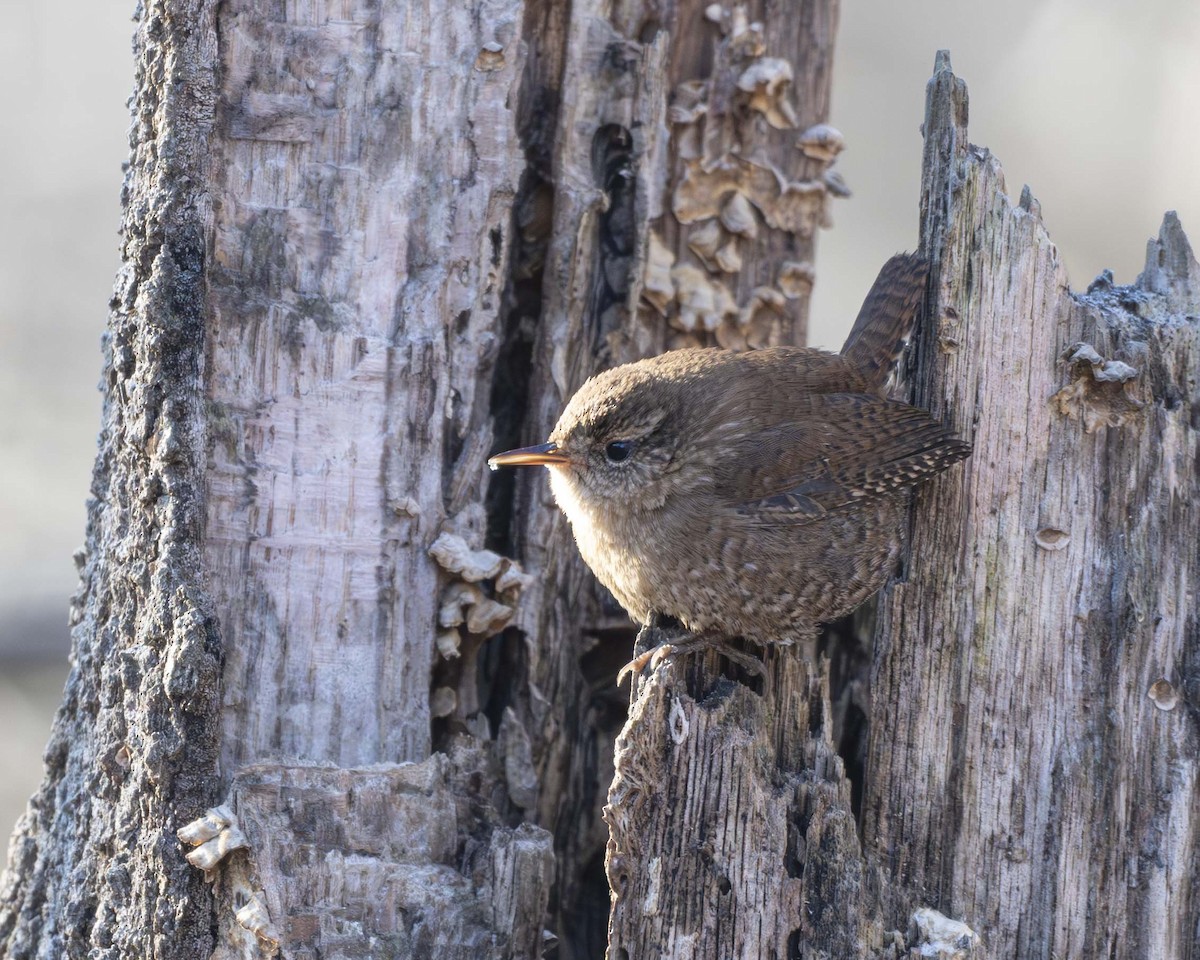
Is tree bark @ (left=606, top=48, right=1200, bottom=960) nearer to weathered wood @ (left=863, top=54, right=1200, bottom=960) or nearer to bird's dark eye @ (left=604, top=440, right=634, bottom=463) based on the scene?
weathered wood @ (left=863, top=54, right=1200, bottom=960)

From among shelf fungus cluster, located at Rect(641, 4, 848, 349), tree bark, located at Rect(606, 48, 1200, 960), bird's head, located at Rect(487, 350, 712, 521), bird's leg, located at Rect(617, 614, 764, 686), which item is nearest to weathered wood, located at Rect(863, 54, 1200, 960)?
tree bark, located at Rect(606, 48, 1200, 960)

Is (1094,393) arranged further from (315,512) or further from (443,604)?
(315,512)

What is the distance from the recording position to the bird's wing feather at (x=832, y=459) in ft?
10.6

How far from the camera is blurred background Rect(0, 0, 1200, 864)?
569 centimetres

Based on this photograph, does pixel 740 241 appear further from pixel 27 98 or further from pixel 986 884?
pixel 27 98

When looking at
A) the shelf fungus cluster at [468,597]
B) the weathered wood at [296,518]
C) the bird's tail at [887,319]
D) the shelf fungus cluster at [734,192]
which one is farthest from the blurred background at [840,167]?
the bird's tail at [887,319]

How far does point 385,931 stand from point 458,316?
1.62m

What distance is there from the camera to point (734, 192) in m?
4.21

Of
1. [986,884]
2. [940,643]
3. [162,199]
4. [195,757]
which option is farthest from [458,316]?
[986,884]

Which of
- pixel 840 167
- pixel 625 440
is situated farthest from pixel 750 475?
pixel 840 167

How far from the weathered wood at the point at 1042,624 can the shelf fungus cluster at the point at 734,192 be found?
0.94 m

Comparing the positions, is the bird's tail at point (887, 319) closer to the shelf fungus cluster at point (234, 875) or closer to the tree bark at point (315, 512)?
the tree bark at point (315, 512)

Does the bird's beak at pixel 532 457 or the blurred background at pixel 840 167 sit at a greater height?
the blurred background at pixel 840 167

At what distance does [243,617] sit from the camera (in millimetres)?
3205
